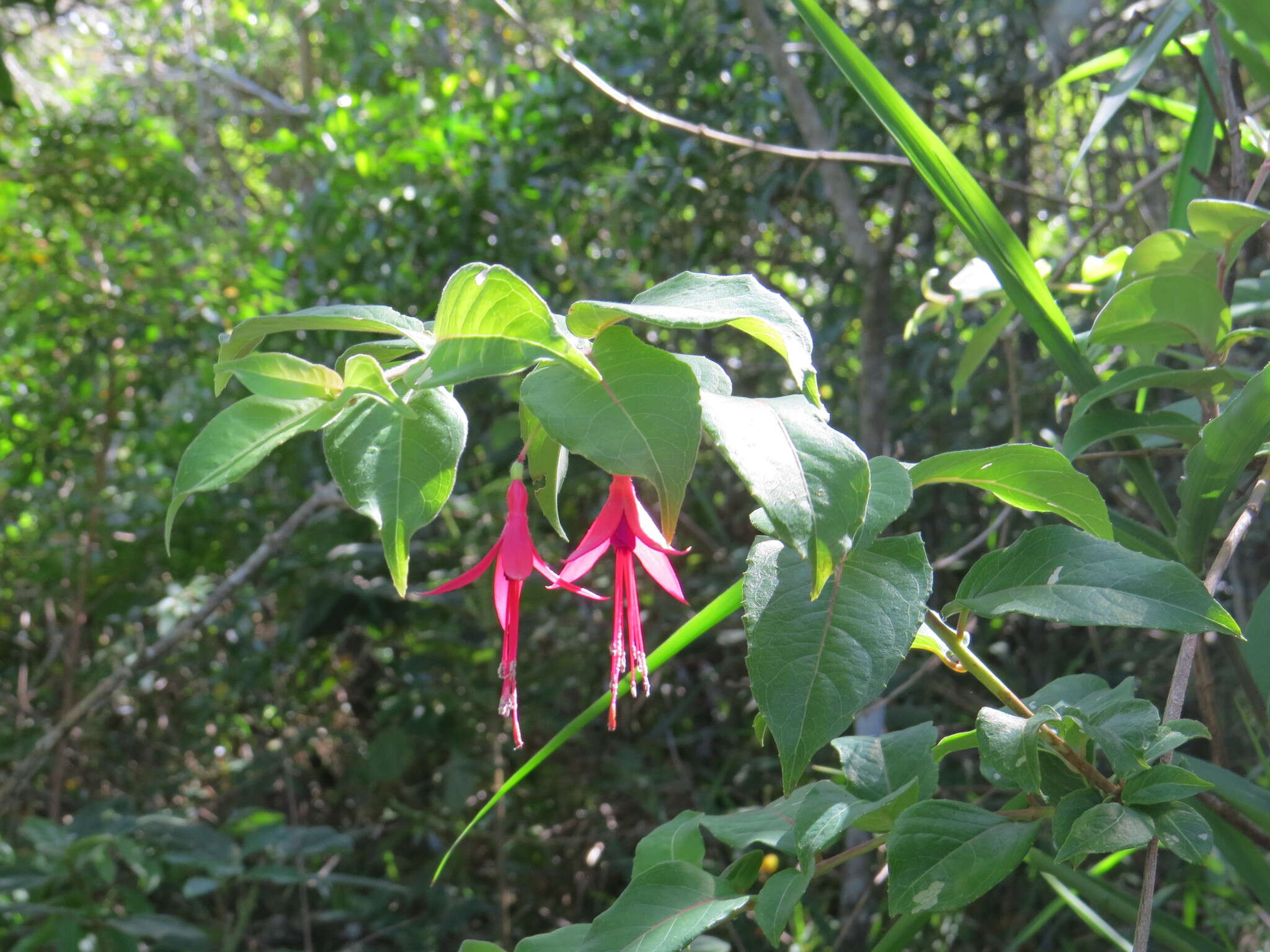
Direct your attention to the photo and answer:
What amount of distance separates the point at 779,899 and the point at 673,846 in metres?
0.10

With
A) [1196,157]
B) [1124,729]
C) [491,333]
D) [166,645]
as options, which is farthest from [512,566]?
[166,645]

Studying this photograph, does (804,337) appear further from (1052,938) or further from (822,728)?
(1052,938)

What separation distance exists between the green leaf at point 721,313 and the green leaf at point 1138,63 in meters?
0.35

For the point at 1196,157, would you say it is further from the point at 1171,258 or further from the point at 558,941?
the point at 558,941

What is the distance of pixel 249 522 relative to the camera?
5.34 ft

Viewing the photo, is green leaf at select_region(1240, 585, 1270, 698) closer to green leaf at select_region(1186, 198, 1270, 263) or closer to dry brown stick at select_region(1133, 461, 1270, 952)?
dry brown stick at select_region(1133, 461, 1270, 952)

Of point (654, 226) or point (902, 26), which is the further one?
point (902, 26)

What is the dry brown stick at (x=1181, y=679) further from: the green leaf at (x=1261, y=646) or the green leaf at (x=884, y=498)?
the green leaf at (x=884, y=498)

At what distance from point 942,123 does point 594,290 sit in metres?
0.60

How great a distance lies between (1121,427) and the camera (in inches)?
19.0

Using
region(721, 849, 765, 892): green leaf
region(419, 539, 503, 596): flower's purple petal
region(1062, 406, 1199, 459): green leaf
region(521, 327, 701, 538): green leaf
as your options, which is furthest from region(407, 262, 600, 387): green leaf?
region(1062, 406, 1199, 459): green leaf

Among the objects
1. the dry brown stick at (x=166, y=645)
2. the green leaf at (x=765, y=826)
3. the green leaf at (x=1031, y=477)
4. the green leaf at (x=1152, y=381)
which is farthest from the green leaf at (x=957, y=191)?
the dry brown stick at (x=166, y=645)

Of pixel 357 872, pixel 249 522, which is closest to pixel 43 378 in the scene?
pixel 249 522

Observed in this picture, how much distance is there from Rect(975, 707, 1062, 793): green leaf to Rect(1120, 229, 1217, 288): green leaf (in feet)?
0.90
